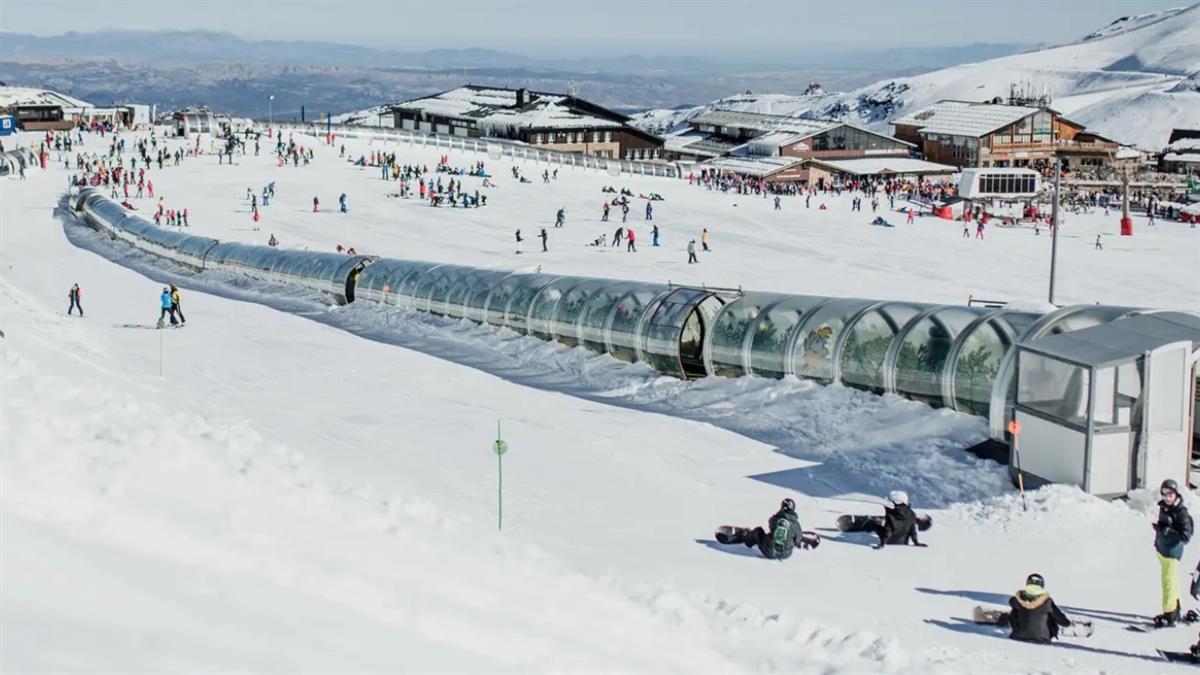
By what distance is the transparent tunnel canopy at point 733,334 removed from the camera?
2036 centimetres

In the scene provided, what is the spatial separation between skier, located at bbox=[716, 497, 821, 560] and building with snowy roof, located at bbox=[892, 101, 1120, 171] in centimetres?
8267

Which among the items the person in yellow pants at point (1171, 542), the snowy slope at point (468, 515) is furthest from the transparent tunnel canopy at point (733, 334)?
the person in yellow pants at point (1171, 542)

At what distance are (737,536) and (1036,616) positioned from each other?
10.8 feet

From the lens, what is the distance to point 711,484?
50.8ft

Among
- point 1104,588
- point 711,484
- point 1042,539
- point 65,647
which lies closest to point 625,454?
point 711,484

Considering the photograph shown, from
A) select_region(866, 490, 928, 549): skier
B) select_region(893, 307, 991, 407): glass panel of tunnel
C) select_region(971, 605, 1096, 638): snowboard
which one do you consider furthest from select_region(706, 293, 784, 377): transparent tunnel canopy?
select_region(971, 605, 1096, 638): snowboard

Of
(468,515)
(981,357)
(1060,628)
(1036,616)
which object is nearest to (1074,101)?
(981,357)

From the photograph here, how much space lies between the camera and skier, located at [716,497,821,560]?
12633 millimetres

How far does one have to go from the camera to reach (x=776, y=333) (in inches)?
781

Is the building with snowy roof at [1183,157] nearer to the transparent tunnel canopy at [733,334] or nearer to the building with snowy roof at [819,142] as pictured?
the building with snowy roof at [819,142]

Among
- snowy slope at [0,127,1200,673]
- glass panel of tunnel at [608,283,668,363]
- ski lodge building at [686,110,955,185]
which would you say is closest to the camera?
snowy slope at [0,127,1200,673]

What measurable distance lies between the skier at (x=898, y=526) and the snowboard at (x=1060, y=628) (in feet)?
6.20

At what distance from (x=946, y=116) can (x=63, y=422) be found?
92.7m

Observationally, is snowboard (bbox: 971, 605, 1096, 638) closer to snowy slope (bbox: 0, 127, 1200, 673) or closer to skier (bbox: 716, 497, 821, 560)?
snowy slope (bbox: 0, 127, 1200, 673)
